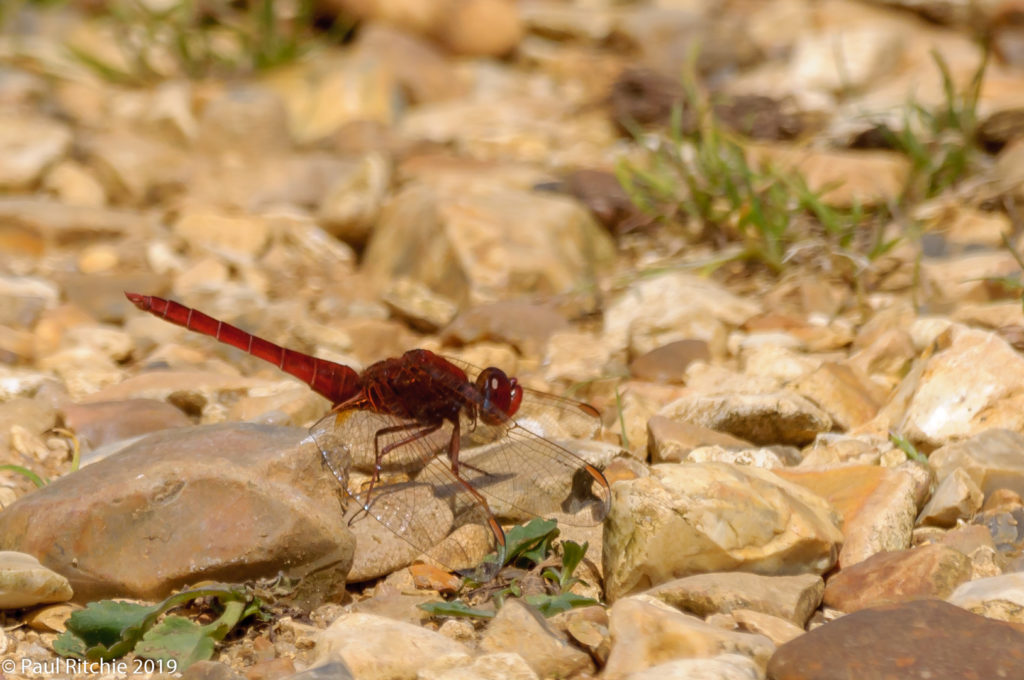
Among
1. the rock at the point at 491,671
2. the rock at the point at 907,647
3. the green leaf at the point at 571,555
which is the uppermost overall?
the rock at the point at 907,647

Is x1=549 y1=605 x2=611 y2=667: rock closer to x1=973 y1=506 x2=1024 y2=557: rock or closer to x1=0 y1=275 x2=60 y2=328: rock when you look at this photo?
x1=973 y1=506 x2=1024 y2=557: rock

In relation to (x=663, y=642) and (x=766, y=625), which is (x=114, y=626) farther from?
(x=766, y=625)

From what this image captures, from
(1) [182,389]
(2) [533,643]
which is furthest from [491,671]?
(1) [182,389]

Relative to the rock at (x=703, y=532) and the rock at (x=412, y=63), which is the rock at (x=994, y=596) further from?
the rock at (x=412, y=63)

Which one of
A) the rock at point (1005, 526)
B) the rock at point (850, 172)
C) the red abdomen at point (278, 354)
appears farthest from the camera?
the rock at point (850, 172)

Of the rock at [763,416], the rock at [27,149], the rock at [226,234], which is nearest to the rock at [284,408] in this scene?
the rock at [763,416]

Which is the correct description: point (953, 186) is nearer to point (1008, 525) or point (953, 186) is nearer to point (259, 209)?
point (1008, 525)

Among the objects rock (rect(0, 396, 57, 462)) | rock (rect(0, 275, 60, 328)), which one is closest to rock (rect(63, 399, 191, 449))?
rock (rect(0, 396, 57, 462))
